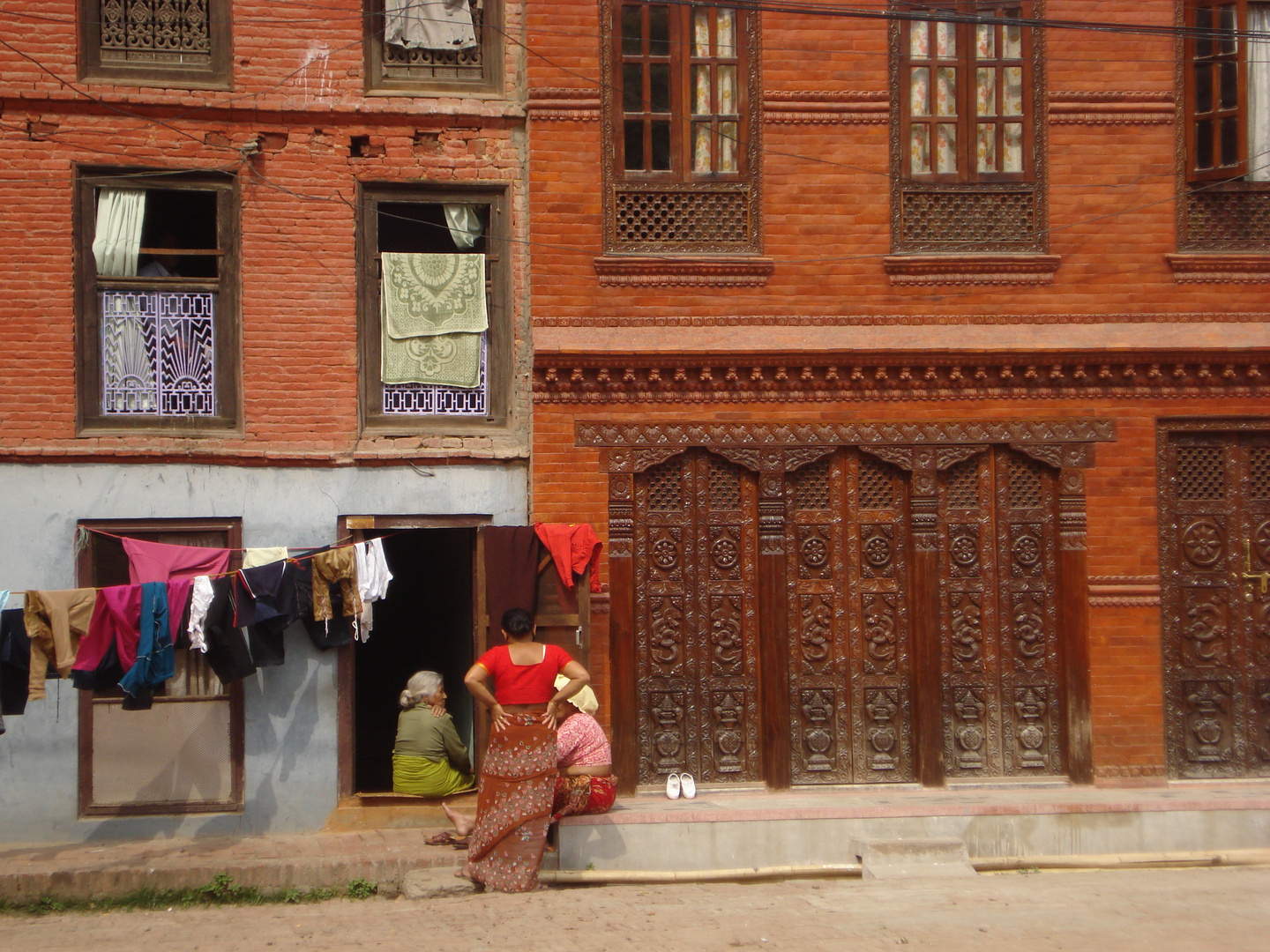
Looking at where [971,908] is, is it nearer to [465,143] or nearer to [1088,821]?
[1088,821]

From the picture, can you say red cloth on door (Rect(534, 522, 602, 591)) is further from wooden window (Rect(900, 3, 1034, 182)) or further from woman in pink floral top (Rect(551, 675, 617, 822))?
wooden window (Rect(900, 3, 1034, 182))

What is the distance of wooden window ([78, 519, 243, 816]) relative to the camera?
8.80 metres

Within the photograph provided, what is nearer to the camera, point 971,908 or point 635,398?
point 971,908

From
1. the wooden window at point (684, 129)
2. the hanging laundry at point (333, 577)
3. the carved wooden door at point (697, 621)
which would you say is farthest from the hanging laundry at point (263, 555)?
the wooden window at point (684, 129)

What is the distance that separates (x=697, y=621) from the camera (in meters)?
9.23

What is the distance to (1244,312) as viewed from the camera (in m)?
9.51

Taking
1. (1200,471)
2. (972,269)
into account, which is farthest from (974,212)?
(1200,471)

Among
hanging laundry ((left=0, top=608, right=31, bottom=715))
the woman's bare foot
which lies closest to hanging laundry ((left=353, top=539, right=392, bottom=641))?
the woman's bare foot

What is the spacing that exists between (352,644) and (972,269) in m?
5.53

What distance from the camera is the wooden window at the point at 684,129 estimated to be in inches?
368

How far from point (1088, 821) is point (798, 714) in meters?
2.16

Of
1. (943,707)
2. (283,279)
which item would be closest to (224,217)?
(283,279)

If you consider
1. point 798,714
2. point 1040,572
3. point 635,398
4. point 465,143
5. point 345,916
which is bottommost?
point 345,916

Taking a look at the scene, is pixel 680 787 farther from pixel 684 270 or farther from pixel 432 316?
pixel 432 316
